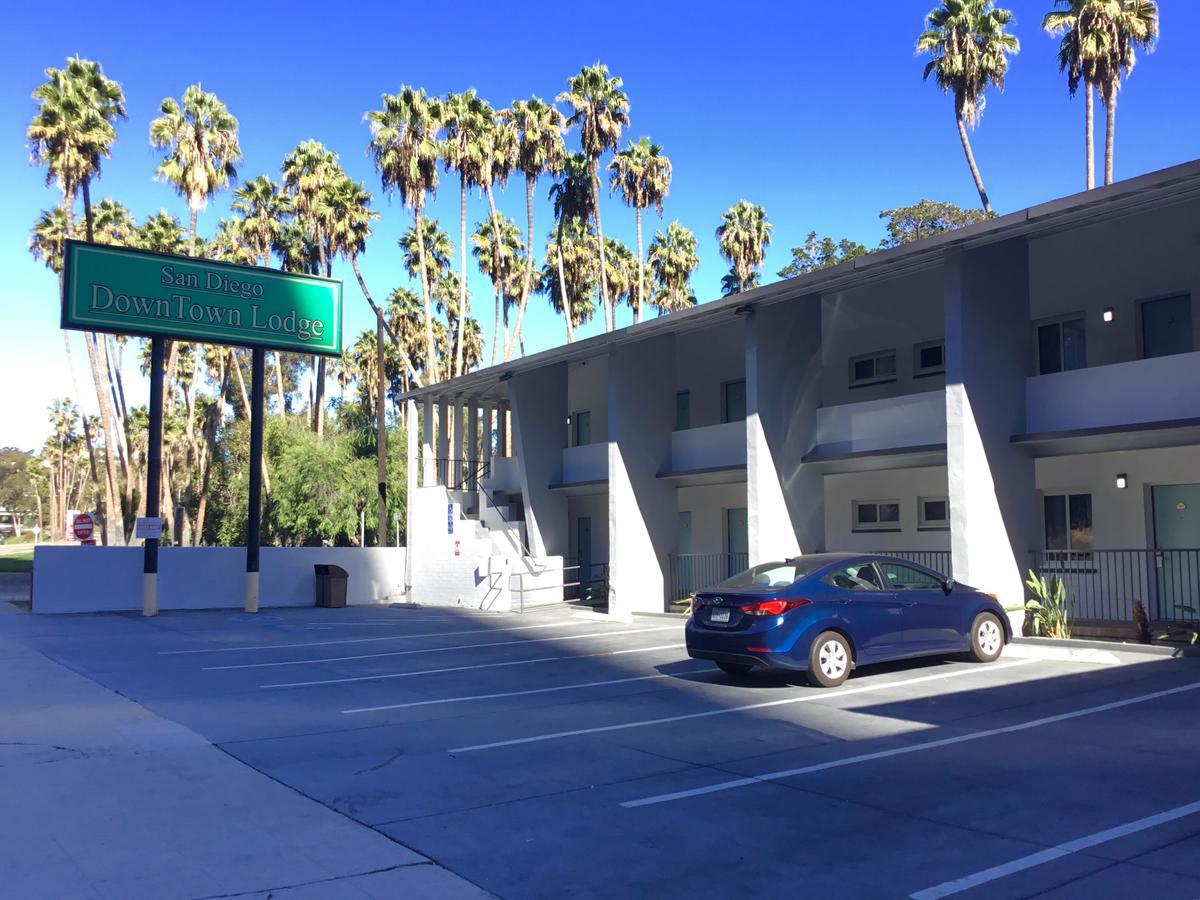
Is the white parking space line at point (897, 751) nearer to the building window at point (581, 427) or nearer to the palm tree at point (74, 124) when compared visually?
the building window at point (581, 427)

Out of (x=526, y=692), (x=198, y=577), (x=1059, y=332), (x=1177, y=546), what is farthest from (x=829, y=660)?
(x=198, y=577)

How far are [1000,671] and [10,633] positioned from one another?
1820cm

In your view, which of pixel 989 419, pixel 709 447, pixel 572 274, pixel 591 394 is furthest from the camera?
pixel 572 274

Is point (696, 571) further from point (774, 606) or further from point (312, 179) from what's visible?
point (312, 179)

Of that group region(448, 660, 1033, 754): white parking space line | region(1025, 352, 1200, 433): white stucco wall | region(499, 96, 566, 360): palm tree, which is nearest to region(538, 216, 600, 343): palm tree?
region(499, 96, 566, 360): palm tree

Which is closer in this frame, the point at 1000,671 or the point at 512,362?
the point at 1000,671

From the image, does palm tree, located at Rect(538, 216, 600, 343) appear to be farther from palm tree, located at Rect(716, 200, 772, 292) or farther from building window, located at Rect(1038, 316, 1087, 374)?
building window, located at Rect(1038, 316, 1087, 374)

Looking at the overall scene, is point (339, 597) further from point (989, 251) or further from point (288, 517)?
point (989, 251)

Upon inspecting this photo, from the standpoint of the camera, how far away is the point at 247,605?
26688 mm

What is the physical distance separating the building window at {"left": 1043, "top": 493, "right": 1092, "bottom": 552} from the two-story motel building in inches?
1.7

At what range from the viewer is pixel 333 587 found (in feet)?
96.2

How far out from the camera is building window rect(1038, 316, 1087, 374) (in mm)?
18734

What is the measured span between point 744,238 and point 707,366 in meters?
24.2

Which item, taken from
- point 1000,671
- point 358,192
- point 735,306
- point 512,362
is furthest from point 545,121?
point 1000,671
